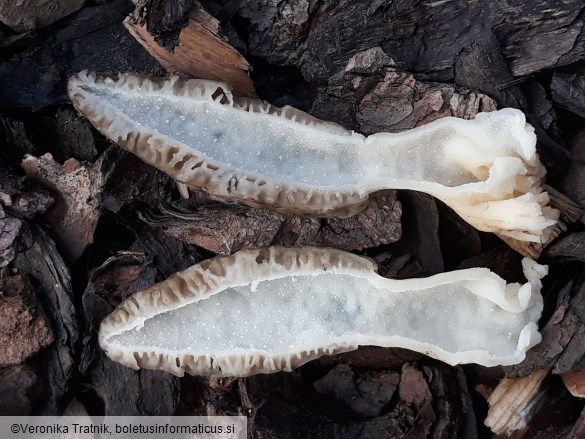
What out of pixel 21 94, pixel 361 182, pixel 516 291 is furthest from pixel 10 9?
pixel 516 291

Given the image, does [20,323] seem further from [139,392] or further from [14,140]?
[14,140]

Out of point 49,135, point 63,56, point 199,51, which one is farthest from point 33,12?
point 199,51

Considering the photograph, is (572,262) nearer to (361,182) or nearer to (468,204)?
(468,204)

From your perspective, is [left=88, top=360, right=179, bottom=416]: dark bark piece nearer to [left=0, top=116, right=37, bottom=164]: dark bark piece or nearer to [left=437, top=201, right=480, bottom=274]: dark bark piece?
[left=0, top=116, right=37, bottom=164]: dark bark piece

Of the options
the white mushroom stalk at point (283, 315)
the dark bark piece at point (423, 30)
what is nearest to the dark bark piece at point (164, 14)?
the dark bark piece at point (423, 30)

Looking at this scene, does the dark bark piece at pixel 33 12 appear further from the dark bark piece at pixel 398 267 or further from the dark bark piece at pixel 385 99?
the dark bark piece at pixel 398 267

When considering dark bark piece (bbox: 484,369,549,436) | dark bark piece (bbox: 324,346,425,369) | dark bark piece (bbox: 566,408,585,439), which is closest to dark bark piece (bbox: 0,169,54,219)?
dark bark piece (bbox: 324,346,425,369)
